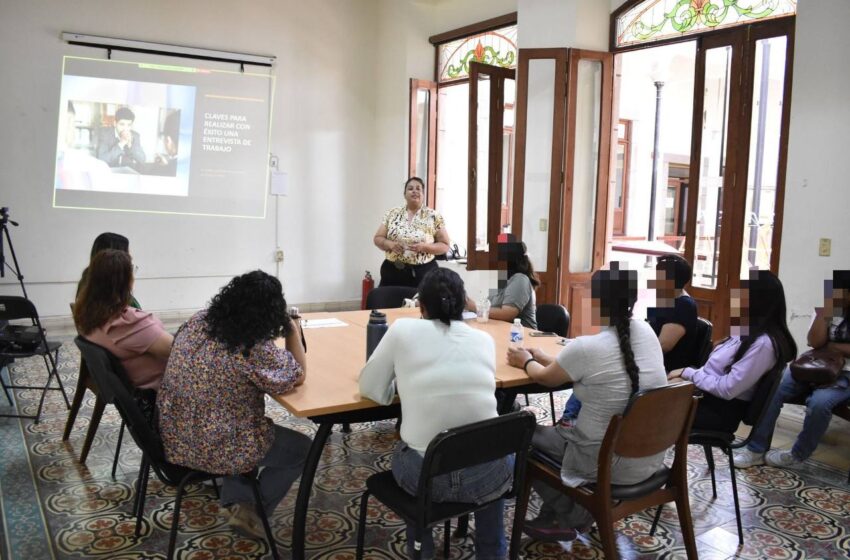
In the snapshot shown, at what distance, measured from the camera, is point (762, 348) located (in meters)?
2.62

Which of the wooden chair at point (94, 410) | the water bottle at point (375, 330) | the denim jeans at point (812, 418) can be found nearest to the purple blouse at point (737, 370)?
the denim jeans at point (812, 418)

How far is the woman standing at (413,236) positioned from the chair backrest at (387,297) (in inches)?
26.6

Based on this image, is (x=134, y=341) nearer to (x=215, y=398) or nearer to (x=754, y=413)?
(x=215, y=398)

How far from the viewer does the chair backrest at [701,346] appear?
302 cm

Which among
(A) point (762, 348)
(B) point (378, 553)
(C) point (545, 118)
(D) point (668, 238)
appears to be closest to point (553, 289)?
(C) point (545, 118)

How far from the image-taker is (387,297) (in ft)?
13.6

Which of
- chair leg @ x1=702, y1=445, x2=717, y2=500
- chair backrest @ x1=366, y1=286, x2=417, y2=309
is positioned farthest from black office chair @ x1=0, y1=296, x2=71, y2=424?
chair leg @ x1=702, y1=445, x2=717, y2=500

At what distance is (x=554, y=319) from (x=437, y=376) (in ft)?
5.68

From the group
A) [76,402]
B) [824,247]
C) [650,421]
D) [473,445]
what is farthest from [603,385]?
[76,402]

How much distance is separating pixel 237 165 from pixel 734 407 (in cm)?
543

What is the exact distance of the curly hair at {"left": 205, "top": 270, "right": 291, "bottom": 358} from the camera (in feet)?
6.93

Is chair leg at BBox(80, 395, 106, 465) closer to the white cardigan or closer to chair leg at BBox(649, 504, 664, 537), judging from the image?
the white cardigan

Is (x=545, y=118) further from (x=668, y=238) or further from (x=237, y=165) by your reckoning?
(x=668, y=238)

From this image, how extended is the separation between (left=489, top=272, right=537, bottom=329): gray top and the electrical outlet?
1693 millimetres
